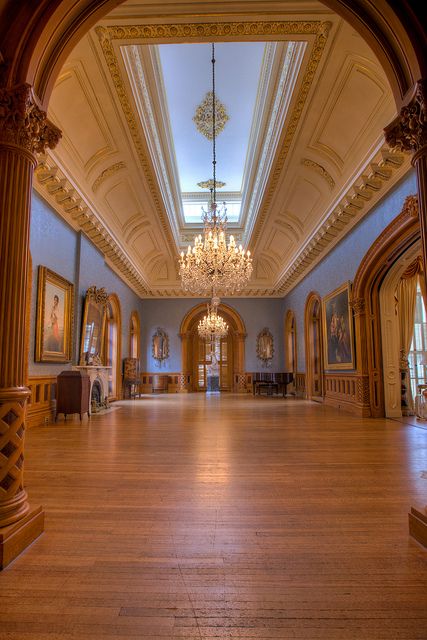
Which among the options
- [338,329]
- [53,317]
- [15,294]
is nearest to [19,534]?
[15,294]

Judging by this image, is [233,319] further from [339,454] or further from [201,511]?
[201,511]

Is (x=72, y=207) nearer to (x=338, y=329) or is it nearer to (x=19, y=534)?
(x=338, y=329)

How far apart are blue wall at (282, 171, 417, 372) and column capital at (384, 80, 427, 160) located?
15.3ft

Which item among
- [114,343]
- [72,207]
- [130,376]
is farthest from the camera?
[130,376]

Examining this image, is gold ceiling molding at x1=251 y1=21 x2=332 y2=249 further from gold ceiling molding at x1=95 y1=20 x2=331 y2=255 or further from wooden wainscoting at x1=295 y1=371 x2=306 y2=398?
wooden wainscoting at x1=295 y1=371 x2=306 y2=398

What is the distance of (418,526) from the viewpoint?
97.1 inches

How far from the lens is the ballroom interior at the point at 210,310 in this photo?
2.03 m

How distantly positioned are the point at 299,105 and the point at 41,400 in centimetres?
733

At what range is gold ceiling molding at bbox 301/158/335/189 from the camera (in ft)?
29.7

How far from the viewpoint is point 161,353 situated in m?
18.1

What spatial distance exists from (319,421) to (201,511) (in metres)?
5.75

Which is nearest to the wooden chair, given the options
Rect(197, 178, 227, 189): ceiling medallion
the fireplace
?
the fireplace

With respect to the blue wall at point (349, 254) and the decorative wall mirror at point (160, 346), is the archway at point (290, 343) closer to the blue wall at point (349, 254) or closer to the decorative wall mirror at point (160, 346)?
the blue wall at point (349, 254)


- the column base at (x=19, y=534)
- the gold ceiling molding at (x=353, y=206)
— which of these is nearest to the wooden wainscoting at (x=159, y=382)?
the gold ceiling molding at (x=353, y=206)
